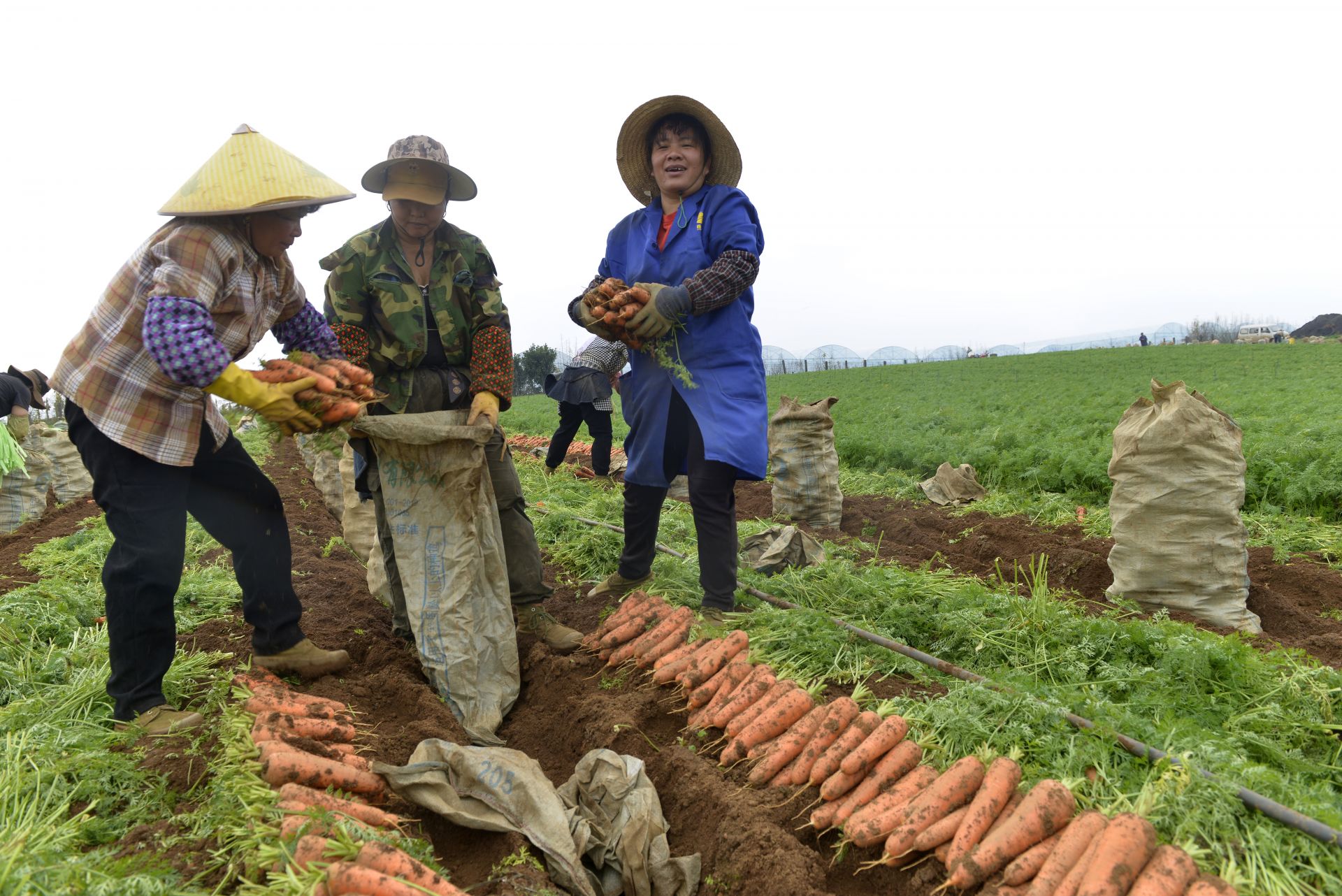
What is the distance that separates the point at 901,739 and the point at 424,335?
254 centimetres

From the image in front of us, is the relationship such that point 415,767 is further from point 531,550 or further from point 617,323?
point 617,323

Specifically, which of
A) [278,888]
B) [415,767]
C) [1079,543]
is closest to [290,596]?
[415,767]

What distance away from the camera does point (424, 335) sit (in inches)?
135

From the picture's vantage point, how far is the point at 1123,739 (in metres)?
2.26

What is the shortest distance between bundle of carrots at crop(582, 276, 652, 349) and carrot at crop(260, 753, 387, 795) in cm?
208

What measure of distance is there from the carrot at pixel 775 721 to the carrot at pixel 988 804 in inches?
28.1

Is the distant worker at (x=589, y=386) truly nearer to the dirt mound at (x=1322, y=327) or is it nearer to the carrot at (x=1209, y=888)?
the carrot at (x=1209, y=888)

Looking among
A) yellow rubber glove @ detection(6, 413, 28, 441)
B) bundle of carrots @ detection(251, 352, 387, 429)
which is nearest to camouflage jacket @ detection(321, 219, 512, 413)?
bundle of carrots @ detection(251, 352, 387, 429)

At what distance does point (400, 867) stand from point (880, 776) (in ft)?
4.79

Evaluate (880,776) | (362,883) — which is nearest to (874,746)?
(880,776)

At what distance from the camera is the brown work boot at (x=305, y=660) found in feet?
10.5

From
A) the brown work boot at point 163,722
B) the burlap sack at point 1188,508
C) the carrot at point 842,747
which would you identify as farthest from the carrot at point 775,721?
the burlap sack at point 1188,508

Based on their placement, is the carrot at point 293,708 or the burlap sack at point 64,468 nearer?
the carrot at point 293,708

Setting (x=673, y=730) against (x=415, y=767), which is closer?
(x=415, y=767)
